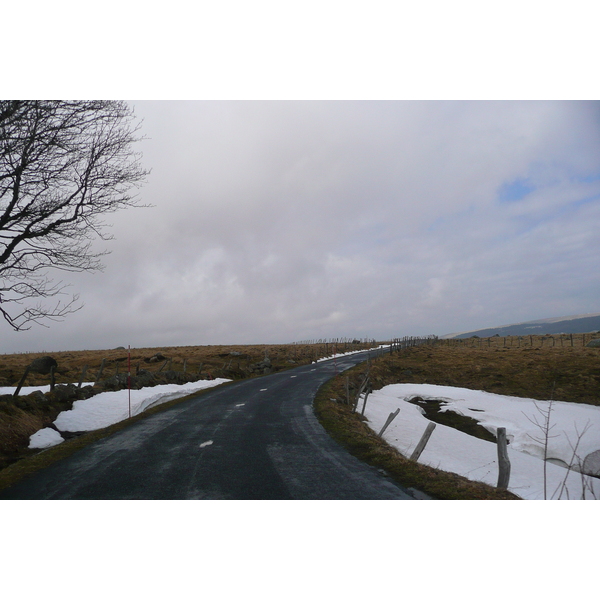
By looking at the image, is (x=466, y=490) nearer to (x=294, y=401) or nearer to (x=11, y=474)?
(x=11, y=474)

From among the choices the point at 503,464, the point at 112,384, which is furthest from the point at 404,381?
the point at 503,464

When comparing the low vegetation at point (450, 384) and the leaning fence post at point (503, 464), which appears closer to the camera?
the low vegetation at point (450, 384)

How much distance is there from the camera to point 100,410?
55.3ft

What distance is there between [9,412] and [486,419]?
2569cm

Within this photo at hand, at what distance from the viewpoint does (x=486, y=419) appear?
23531 millimetres

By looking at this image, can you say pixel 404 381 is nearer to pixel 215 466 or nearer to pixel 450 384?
pixel 450 384

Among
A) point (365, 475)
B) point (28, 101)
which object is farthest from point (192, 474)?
point (28, 101)

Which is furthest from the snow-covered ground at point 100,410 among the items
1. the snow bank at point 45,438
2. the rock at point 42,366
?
the rock at point 42,366

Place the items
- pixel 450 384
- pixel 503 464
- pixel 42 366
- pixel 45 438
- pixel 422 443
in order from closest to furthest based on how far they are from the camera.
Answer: pixel 503 464
pixel 422 443
pixel 45 438
pixel 42 366
pixel 450 384

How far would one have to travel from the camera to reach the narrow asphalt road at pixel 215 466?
25.0 ft

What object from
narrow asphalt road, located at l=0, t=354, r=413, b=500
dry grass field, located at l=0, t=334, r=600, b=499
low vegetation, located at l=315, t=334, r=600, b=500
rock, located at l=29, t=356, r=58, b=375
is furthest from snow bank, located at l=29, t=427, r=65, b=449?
rock, located at l=29, t=356, r=58, b=375

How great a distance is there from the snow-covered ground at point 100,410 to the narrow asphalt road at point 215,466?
6.91 ft

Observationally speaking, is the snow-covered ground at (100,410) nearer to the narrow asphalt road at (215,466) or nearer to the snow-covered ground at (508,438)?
the narrow asphalt road at (215,466)

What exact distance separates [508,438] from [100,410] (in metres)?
22.2
